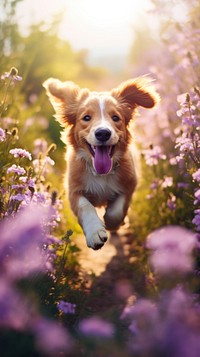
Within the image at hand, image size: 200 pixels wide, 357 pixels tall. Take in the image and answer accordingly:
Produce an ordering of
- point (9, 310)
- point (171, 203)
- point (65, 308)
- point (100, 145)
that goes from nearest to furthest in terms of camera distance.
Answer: point (9, 310) → point (65, 308) → point (100, 145) → point (171, 203)

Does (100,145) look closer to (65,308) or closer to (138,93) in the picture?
(138,93)

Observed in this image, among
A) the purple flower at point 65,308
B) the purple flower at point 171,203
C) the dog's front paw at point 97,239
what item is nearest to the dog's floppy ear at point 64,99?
the purple flower at point 171,203

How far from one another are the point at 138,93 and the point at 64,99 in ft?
2.23

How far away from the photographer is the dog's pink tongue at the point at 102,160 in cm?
399

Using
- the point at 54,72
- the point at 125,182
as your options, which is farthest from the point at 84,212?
the point at 54,72

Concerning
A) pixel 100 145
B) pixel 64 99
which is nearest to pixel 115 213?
pixel 100 145

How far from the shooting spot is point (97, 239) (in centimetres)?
349

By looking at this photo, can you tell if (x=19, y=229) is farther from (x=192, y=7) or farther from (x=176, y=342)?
(x=192, y=7)

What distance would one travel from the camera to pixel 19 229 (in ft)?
6.15

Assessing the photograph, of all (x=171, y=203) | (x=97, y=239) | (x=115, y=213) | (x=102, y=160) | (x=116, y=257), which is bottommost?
(x=116, y=257)

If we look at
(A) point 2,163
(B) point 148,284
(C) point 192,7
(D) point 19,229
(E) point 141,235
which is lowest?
(E) point 141,235

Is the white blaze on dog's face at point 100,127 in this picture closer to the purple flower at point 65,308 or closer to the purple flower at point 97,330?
the purple flower at point 65,308

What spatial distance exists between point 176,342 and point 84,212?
251cm

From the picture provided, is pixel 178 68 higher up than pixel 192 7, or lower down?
lower down
